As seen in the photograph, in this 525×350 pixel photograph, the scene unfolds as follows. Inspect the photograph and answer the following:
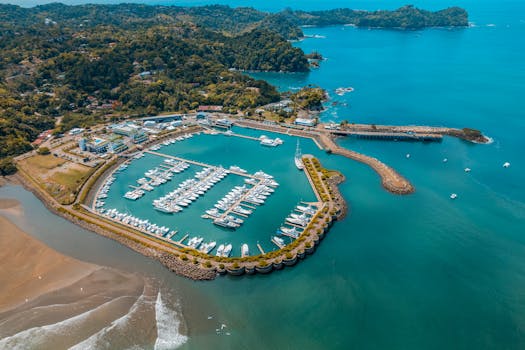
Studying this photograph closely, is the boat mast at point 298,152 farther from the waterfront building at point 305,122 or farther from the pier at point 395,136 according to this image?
the pier at point 395,136

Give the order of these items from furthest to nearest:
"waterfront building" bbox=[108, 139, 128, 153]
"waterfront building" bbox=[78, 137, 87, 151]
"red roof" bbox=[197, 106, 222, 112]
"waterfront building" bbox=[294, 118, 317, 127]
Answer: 1. "red roof" bbox=[197, 106, 222, 112]
2. "waterfront building" bbox=[294, 118, 317, 127]
3. "waterfront building" bbox=[78, 137, 87, 151]
4. "waterfront building" bbox=[108, 139, 128, 153]

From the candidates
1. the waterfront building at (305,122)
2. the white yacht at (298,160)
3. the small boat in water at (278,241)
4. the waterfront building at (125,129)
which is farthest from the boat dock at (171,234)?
the waterfront building at (305,122)

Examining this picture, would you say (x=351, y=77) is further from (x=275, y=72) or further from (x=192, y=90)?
(x=192, y=90)

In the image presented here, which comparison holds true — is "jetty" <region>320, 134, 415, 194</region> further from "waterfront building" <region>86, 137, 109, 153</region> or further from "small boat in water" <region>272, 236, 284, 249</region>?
"waterfront building" <region>86, 137, 109, 153</region>

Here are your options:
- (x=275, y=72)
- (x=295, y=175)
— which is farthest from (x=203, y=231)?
(x=275, y=72)

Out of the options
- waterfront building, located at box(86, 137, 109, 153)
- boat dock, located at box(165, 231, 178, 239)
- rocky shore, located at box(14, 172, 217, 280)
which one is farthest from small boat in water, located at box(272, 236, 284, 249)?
waterfront building, located at box(86, 137, 109, 153)

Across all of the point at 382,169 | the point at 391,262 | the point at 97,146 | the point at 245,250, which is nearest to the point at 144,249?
the point at 245,250

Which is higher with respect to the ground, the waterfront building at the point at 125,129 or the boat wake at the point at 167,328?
the waterfront building at the point at 125,129

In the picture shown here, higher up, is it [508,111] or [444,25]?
[444,25]
